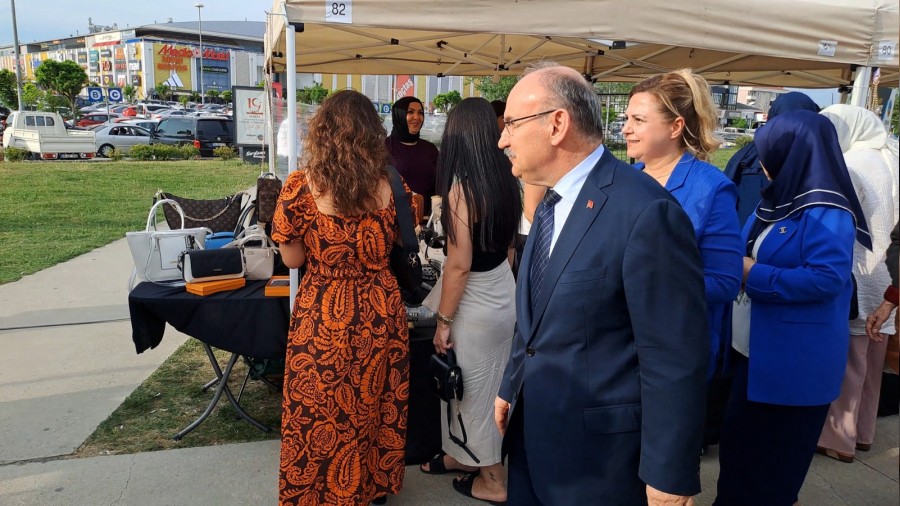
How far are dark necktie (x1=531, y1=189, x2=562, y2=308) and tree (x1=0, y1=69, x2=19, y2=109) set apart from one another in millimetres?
41428

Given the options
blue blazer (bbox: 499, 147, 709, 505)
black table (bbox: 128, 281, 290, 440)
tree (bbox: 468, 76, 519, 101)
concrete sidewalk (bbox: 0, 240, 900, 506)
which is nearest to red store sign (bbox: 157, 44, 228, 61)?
tree (bbox: 468, 76, 519, 101)

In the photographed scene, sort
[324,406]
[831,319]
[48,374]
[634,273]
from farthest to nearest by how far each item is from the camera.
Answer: [48,374]
[324,406]
[831,319]
[634,273]

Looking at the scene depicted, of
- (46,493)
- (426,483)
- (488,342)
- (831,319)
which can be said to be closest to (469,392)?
(488,342)

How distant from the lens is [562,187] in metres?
1.57

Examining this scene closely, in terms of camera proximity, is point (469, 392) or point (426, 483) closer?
point (469, 392)

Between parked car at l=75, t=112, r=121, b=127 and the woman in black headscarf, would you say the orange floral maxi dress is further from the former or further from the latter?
parked car at l=75, t=112, r=121, b=127

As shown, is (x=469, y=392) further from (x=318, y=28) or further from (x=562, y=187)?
(x=318, y=28)

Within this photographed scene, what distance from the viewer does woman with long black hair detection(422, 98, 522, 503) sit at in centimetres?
260

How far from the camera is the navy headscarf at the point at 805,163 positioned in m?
2.09

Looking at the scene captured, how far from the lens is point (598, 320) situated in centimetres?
144

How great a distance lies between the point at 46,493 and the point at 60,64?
38883 millimetres

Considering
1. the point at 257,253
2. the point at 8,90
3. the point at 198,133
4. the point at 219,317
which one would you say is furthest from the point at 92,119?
the point at 219,317

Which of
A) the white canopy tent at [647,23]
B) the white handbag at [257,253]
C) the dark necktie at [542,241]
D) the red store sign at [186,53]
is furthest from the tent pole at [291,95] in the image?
the red store sign at [186,53]

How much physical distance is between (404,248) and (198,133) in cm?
2331
